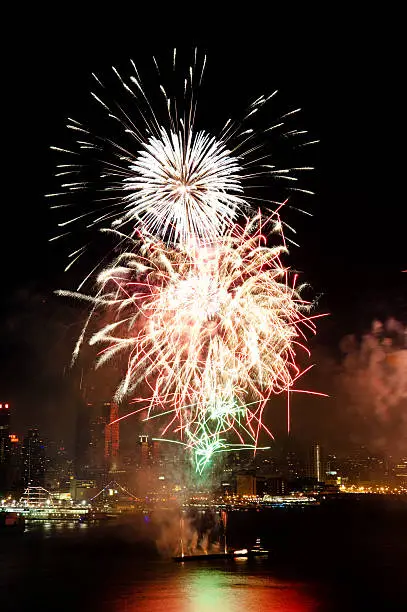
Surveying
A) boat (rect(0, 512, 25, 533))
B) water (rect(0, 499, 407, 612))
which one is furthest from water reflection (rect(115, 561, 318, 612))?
boat (rect(0, 512, 25, 533))

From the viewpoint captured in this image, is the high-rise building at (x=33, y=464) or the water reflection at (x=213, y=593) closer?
the water reflection at (x=213, y=593)

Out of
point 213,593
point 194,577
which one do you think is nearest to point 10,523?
point 194,577

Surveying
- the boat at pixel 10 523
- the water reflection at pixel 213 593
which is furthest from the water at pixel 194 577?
the boat at pixel 10 523

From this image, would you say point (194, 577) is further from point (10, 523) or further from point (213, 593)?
point (10, 523)

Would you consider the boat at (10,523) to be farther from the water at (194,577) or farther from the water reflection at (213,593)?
the water reflection at (213,593)

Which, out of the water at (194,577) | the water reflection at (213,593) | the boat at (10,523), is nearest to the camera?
the water reflection at (213,593)

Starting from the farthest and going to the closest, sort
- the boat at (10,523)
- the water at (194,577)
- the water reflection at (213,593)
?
the boat at (10,523) → the water at (194,577) → the water reflection at (213,593)

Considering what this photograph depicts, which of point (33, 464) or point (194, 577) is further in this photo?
point (33, 464)
